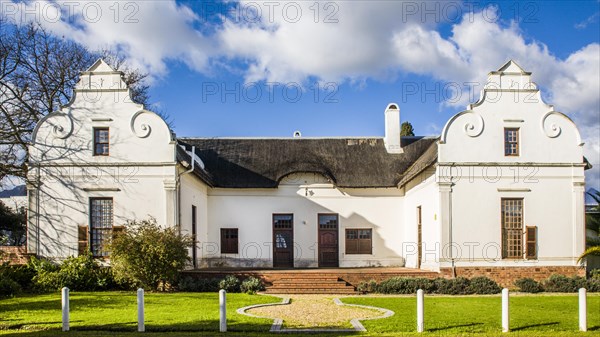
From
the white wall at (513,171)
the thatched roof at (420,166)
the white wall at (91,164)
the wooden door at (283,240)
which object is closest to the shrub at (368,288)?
the white wall at (513,171)

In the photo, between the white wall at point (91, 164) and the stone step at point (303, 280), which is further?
the white wall at point (91, 164)

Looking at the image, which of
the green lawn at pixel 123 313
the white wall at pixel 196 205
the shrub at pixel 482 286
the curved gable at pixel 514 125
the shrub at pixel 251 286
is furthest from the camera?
the white wall at pixel 196 205

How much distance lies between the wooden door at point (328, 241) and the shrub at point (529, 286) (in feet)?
29.1

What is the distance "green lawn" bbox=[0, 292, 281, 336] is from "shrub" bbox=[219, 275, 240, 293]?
3.78 feet

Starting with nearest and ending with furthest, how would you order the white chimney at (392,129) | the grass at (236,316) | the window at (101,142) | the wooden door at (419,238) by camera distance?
the grass at (236,316) → the window at (101,142) → the wooden door at (419,238) → the white chimney at (392,129)

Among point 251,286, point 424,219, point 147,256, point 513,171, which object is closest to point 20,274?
point 147,256

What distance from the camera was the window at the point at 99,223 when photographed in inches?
928

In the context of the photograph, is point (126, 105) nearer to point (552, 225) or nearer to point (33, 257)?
point (33, 257)

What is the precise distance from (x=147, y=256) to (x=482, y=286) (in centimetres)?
1153

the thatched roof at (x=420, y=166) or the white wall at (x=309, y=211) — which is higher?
the thatched roof at (x=420, y=166)

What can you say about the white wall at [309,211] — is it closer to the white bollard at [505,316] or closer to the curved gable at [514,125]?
the curved gable at [514,125]

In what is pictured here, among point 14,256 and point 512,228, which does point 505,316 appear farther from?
point 14,256

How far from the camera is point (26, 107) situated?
29250mm

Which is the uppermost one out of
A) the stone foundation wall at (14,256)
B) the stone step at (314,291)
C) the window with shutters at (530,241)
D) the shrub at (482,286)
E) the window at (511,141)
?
the window at (511,141)
